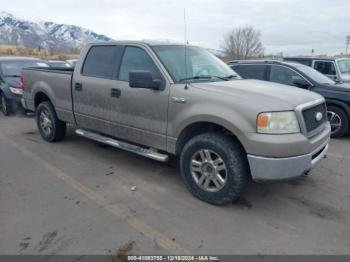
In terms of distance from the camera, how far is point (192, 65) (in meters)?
4.72

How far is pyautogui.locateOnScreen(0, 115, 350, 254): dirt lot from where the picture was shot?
3209 millimetres

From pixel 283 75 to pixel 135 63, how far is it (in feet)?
15.2

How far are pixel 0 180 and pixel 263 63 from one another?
21.4ft

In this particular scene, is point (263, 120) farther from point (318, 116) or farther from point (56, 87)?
point (56, 87)

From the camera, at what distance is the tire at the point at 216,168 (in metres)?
3.74

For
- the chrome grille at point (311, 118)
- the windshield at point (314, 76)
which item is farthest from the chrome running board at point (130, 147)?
the windshield at point (314, 76)

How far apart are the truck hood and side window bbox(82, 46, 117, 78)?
1.63 meters

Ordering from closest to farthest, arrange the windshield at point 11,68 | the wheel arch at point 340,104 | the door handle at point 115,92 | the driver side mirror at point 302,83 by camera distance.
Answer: the door handle at point 115,92, the wheel arch at point 340,104, the driver side mirror at point 302,83, the windshield at point 11,68

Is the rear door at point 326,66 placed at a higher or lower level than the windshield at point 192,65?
lower

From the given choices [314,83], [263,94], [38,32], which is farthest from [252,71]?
[38,32]

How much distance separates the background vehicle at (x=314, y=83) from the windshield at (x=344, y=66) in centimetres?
407

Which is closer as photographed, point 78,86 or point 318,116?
point 318,116

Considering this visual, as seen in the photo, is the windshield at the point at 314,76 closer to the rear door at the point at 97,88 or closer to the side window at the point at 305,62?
the side window at the point at 305,62

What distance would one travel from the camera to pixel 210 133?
4.00 m
